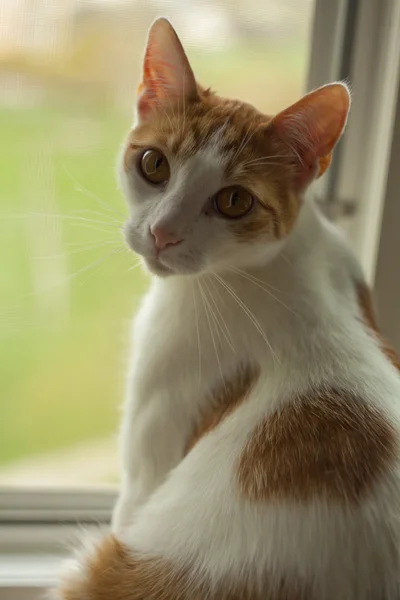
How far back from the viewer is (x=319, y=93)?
76cm

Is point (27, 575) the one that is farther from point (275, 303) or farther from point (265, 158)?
point (265, 158)

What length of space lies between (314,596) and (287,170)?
487mm

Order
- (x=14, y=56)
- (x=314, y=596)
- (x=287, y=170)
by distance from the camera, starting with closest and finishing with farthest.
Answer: (x=314, y=596) < (x=287, y=170) < (x=14, y=56)

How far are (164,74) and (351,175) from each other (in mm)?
442

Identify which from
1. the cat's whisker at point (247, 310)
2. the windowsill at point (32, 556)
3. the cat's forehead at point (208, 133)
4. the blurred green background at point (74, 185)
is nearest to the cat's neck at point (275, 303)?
the cat's whisker at point (247, 310)

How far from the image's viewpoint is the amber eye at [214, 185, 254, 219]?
0.80 m

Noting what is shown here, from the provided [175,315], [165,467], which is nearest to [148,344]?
[175,315]

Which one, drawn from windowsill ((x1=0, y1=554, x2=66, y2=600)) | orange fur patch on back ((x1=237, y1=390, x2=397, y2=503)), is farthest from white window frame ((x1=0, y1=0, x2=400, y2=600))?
orange fur patch on back ((x1=237, y1=390, x2=397, y2=503))

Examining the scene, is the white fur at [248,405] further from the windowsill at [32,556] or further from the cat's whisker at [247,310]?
the windowsill at [32,556]

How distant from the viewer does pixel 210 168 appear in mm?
796

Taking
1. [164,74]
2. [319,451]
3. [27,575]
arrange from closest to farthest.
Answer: [319,451]
[164,74]
[27,575]

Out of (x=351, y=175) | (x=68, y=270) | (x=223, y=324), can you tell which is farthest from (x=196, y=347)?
(x=351, y=175)

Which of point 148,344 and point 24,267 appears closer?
point 148,344

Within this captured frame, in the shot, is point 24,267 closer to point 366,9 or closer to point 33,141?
point 33,141
